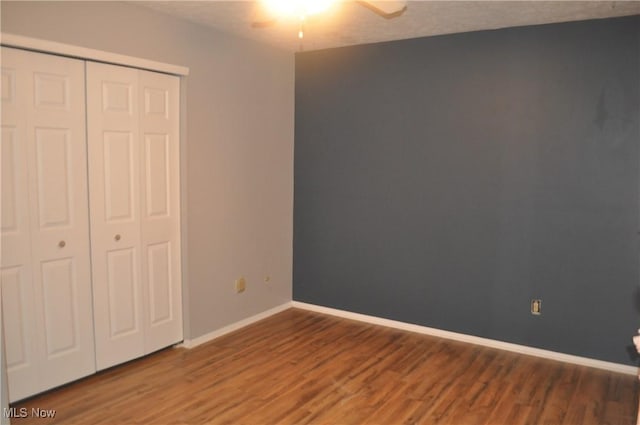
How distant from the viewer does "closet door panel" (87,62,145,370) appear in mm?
3230

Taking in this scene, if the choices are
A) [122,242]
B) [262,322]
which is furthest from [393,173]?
[122,242]

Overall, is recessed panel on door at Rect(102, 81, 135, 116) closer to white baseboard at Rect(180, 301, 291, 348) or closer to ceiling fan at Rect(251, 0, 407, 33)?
ceiling fan at Rect(251, 0, 407, 33)

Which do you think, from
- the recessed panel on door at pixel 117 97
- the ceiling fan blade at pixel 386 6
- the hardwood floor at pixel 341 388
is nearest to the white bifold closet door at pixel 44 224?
the recessed panel on door at pixel 117 97

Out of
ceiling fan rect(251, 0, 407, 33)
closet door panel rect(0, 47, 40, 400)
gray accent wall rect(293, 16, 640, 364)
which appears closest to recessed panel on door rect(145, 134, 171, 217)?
closet door panel rect(0, 47, 40, 400)

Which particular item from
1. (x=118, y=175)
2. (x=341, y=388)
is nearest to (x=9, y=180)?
(x=118, y=175)

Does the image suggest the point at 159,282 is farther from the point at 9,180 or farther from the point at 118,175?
the point at 9,180

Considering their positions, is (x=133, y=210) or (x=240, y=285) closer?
(x=133, y=210)

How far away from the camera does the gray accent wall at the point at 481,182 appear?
3.52 metres

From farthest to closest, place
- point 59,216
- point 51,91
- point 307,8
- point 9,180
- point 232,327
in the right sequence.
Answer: point 232,327 < point 307,8 < point 59,216 < point 51,91 < point 9,180

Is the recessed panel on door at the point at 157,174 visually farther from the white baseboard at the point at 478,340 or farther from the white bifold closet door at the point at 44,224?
the white baseboard at the point at 478,340

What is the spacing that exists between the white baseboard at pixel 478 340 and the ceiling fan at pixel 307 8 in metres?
2.54

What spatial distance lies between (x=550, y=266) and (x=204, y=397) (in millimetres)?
2615

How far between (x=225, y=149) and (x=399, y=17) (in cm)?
168

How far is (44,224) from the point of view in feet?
9.80
